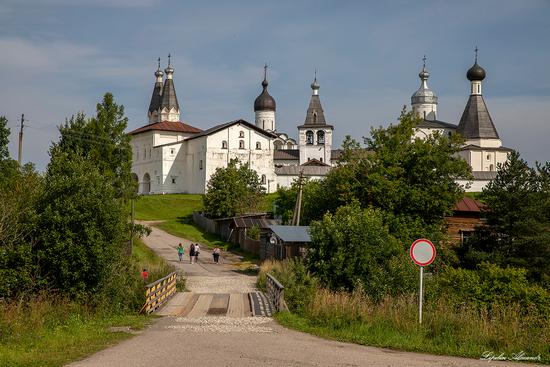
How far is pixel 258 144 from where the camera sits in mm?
85188

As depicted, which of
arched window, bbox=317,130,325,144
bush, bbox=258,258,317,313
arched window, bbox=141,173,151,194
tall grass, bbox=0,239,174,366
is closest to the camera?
tall grass, bbox=0,239,174,366

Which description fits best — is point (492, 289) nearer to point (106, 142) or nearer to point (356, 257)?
point (356, 257)

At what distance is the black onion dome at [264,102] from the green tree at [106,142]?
241 ft

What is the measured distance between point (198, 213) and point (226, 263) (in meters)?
20.6

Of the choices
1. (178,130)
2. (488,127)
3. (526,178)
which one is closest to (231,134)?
(178,130)

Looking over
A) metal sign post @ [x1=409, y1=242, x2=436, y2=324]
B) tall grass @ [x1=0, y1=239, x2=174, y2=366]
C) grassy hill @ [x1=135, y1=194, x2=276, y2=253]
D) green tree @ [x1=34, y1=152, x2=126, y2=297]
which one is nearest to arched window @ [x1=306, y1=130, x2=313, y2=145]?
grassy hill @ [x1=135, y1=194, x2=276, y2=253]

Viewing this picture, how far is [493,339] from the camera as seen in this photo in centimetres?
1170

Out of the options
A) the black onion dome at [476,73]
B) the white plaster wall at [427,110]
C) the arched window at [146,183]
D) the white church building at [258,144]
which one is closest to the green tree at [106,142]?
the white church building at [258,144]

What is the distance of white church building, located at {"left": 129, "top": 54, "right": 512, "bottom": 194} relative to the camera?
277ft

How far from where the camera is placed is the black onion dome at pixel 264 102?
104 m

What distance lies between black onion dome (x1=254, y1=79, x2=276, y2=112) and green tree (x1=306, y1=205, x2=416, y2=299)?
81.9 meters

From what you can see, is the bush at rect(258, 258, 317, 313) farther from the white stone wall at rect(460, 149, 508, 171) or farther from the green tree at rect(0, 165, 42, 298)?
the white stone wall at rect(460, 149, 508, 171)

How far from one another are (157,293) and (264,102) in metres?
87.4

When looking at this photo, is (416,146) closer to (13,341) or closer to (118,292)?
(118,292)
